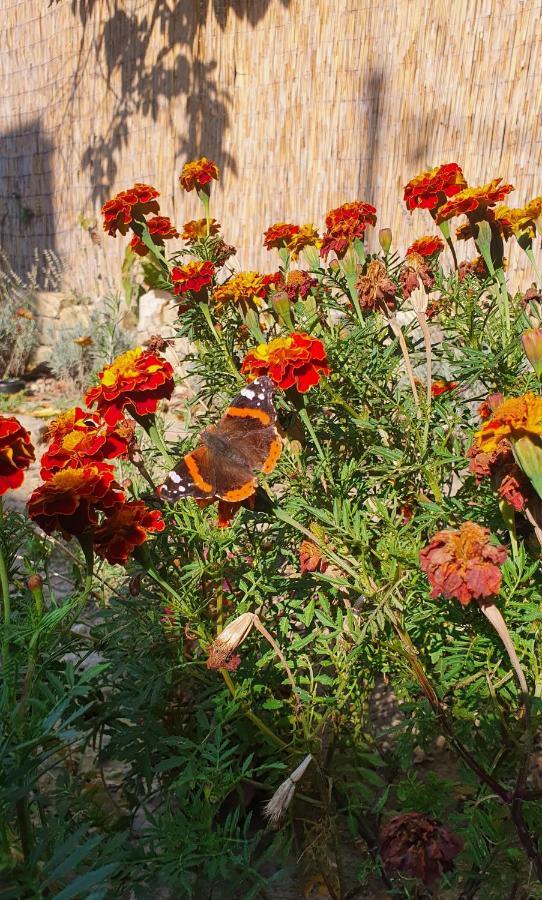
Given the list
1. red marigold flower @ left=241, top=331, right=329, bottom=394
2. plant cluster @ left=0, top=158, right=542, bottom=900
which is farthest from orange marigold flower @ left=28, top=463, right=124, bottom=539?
red marigold flower @ left=241, top=331, right=329, bottom=394

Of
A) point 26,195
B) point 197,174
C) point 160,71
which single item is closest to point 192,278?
point 197,174

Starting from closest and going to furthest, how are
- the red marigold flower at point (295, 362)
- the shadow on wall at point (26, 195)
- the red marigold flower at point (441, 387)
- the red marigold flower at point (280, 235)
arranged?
the red marigold flower at point (295, 362), the red marigold flower at point (441, 387), the red marigold flower at point (280, 235), the shadow on wall at point (26, 195)

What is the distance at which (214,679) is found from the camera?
1.62m

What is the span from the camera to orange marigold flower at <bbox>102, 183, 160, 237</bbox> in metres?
2.18

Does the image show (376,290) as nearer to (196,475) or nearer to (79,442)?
(196,475)

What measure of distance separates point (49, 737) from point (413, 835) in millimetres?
502

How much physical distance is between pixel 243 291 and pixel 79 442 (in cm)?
76

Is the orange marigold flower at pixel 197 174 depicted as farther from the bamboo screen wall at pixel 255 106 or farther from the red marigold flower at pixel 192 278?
the bamboo screen wall at pixel 255 106

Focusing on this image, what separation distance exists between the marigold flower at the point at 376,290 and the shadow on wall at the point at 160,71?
170 inches

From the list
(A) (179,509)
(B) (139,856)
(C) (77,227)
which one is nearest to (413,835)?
Result: (B) (139,856)

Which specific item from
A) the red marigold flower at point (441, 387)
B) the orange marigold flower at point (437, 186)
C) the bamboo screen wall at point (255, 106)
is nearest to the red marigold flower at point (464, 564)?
the red marigold flower at point (441, 387)

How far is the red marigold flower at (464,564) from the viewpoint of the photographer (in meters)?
1.06

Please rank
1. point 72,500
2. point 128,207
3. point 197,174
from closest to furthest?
point 72,500, point 128,207, point 197,174

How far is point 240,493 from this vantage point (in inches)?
52.2
